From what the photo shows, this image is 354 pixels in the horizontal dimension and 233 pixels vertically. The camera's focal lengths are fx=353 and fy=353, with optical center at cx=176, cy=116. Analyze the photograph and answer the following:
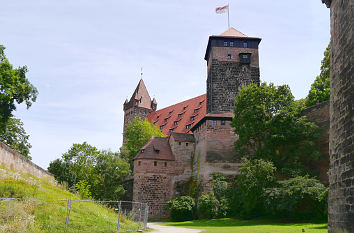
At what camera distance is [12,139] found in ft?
135

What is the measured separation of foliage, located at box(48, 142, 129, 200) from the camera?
43.3 metres

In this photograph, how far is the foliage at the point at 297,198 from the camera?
25067 mm

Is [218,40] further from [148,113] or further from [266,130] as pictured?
[148,113]

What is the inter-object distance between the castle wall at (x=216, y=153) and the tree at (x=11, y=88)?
17316mm

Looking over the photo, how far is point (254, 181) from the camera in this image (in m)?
27.8

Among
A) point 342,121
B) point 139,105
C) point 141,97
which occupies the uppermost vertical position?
point 141,97

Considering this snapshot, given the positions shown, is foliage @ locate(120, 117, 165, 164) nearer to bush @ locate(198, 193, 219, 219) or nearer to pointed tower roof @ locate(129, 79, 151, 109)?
pointed tower roof @ locate(129, 79, 151, 109)

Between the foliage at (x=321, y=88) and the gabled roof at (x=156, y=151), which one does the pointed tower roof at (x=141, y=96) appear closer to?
the gabled roof at (x=156, y=151)

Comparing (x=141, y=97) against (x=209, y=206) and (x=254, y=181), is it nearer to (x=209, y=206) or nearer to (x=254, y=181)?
(x=209, y=206)

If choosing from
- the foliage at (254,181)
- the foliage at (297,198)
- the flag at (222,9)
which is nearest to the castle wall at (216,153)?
the foliage at (254,181)

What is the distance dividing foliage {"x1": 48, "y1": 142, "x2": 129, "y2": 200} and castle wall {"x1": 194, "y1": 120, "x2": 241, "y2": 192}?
11.8 m

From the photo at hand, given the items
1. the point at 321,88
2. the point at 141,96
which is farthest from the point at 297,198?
the point at 141,96

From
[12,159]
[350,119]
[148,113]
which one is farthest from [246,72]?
[148,113]

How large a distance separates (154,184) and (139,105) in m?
32.8
